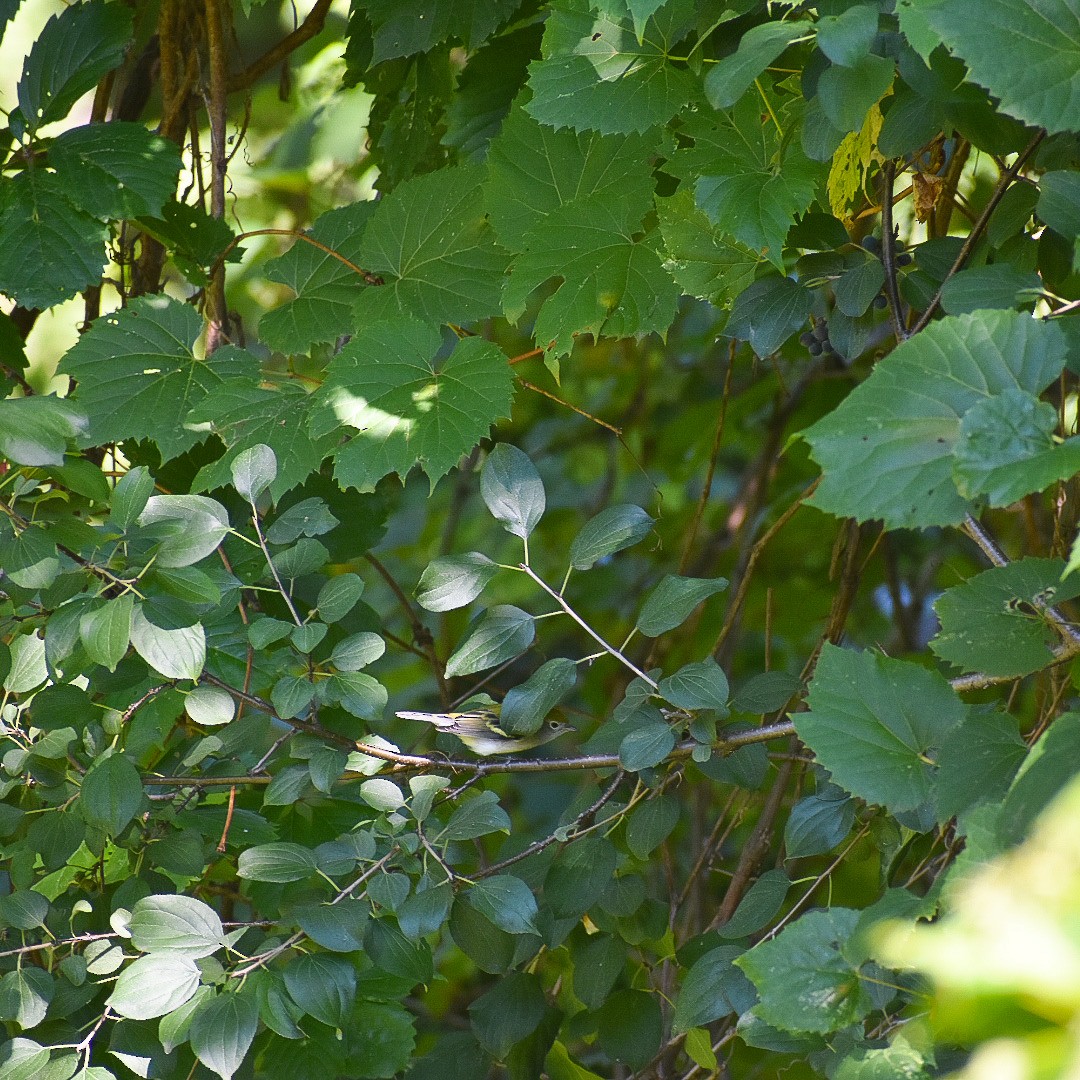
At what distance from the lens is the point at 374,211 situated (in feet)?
4.15

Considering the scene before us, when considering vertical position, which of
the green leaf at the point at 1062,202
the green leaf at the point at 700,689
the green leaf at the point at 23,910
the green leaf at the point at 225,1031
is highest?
the green leaf at the point at 1062,202

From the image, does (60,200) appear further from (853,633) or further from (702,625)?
(853,633)

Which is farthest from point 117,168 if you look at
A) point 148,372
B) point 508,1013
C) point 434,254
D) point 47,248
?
point 508,1013

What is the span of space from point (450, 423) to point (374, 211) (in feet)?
1.24

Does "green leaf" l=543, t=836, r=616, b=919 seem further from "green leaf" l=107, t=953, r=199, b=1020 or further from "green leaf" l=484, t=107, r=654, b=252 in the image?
"green leaf" l=484, t=107, r=654, b=252

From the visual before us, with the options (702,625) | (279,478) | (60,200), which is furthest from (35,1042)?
(702,625)

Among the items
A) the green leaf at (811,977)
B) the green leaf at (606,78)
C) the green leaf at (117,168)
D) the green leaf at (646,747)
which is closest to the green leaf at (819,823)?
the green leaf at (646,747)

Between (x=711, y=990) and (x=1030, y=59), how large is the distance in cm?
61

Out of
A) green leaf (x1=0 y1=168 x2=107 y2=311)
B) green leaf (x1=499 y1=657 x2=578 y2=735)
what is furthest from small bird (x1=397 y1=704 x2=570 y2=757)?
green leaf (x1=0 y1=168 x2=107 y2=311)

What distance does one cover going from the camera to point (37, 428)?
0.78 m

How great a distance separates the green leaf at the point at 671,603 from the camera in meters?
0.81

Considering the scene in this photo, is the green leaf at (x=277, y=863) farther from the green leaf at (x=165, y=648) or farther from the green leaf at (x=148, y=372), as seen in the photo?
the green leaf at (x=148, y=372)

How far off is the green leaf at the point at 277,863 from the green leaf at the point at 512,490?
0.91 feet

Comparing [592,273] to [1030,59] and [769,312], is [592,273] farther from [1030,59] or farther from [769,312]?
[1030,59]
